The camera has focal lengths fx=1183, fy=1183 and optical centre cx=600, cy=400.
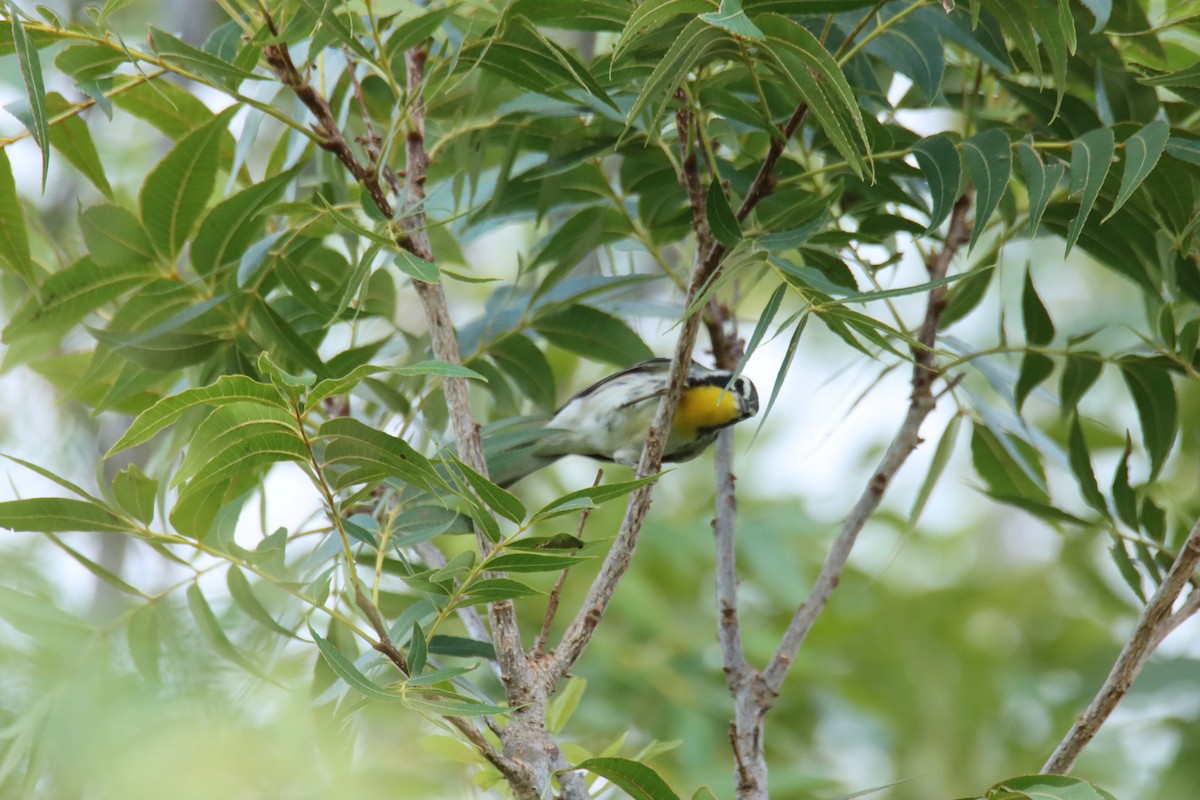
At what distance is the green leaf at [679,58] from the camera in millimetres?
1055

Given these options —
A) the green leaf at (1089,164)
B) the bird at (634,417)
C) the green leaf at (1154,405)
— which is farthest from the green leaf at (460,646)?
the green leaf at (1154,405)

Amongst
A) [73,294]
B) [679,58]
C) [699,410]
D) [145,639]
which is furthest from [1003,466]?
[73,294]

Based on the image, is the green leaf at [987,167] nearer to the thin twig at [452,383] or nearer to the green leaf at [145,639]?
the thin twig at [452,383]

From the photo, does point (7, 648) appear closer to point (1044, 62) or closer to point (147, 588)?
point (147, 588)

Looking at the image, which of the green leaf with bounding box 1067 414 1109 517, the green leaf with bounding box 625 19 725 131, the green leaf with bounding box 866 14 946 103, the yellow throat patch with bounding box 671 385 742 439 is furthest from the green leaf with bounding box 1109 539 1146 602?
the green leaf with bounding box 625 19 725 131

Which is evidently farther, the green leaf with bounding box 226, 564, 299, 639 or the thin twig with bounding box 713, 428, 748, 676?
the thin twig with bounding box 713, 428, 748, 676

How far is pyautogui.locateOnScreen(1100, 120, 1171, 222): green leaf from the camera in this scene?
1178 millimetres

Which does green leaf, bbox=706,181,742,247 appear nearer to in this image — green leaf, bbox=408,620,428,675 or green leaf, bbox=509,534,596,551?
green leaf, bbox=509,534,596,551

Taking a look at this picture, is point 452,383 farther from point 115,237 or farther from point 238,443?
point 115,237

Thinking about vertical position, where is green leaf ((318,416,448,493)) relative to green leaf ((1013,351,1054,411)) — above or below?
below

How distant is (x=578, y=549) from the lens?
46.3 inches

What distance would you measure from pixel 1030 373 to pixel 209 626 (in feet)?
3.82

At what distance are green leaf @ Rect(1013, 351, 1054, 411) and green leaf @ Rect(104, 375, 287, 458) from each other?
43.2 inches

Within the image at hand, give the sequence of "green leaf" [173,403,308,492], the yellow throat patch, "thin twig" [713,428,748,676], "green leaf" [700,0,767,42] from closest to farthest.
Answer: "green leaf" [700,0,767,42]
"green leaf" [173,403,308,492]
"thin twig" [713,428,748,676]
the yellow throat patch
